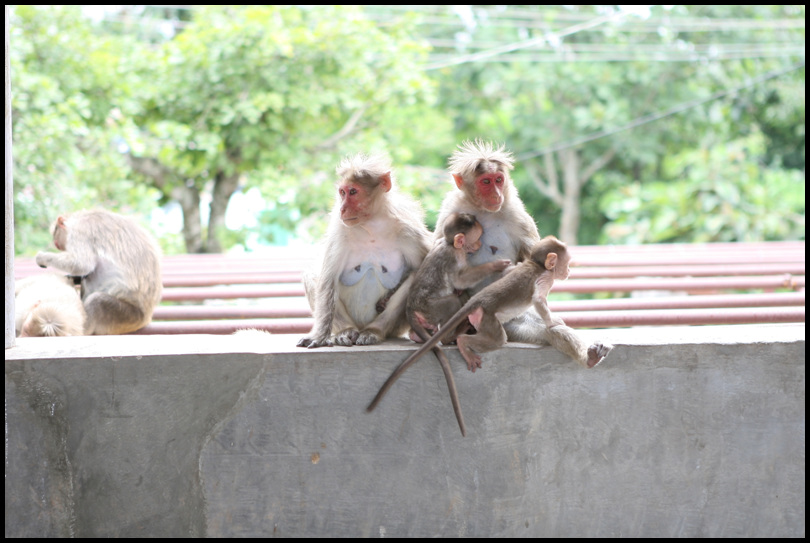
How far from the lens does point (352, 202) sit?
359 centimetres

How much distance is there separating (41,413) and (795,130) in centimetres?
1680

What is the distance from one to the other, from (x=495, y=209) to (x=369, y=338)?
0.82 meters

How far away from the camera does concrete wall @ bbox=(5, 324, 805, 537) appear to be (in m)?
3.23

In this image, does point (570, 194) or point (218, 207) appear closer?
point (218, 207)

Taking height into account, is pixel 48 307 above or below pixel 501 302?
below

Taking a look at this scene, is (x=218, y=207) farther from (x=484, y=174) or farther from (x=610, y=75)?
(x=610, y=75)

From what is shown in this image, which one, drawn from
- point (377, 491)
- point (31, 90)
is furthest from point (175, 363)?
point (31, 90)

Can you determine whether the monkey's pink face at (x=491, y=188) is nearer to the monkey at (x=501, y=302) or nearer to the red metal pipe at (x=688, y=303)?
the monkey at (x=501, y=302)

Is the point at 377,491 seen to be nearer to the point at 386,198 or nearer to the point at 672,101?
the point at 386,198

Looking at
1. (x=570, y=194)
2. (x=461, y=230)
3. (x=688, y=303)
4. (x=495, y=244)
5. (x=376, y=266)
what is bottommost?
(x=570, y=194)

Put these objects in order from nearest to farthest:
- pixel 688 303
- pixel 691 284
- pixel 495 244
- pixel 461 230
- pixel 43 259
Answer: pixel 461 230 → pixel 495 244 → pixel 688 303 → pixel 43 259 → pixel 691 284

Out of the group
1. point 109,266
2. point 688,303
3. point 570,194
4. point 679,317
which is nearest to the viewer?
point 679,317

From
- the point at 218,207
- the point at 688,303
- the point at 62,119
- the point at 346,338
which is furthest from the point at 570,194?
the point at 346,338

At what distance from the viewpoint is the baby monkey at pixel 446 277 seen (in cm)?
347
